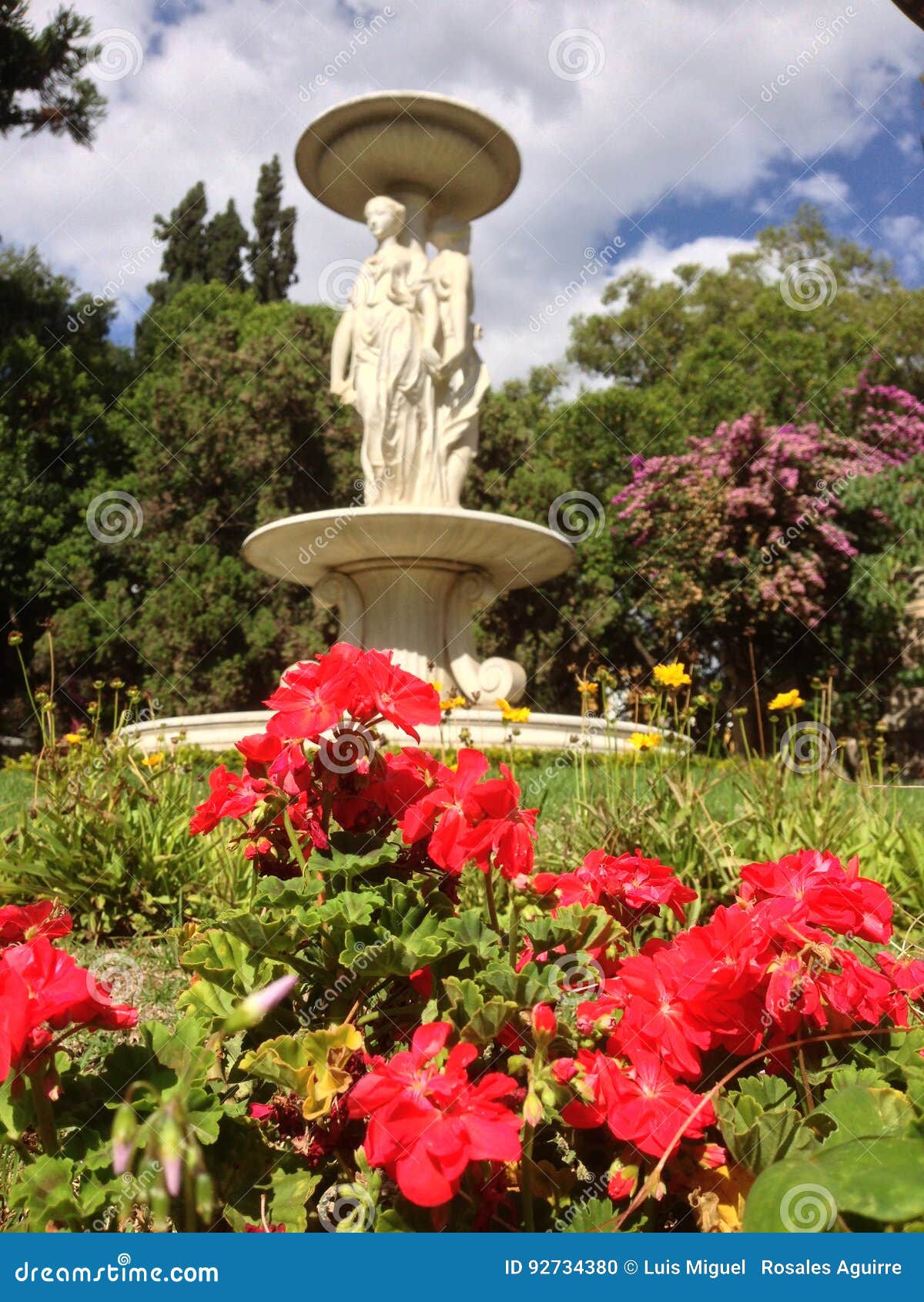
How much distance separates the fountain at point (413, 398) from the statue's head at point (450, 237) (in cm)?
1

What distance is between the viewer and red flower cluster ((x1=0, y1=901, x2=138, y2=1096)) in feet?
3.31

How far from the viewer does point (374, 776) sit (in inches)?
55.6

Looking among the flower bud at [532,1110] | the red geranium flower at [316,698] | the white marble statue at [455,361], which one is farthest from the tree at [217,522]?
the flower bud at [532,1110]

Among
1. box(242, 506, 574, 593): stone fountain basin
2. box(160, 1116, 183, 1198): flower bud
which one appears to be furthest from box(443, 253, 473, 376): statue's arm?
box(160, 1116, 183, 1198): flower bud

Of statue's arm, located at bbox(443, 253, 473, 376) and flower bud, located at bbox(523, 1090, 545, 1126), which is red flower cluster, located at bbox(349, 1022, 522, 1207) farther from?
statue's arm, located at bbox(443, 253, 473, 376)

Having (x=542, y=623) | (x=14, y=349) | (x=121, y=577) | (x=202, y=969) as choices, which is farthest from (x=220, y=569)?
(x=202, y=969)

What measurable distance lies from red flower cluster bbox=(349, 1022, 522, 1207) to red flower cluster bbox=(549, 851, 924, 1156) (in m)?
0.11

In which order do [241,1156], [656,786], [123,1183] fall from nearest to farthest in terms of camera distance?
[123,1183] → [241,1156] → [656,786]

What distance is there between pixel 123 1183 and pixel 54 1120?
14cm

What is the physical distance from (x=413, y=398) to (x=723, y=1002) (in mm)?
9187

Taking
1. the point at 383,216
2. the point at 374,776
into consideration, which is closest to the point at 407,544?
the point at 383,216

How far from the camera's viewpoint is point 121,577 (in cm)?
1761

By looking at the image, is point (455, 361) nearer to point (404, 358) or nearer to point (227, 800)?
point (404, 358)

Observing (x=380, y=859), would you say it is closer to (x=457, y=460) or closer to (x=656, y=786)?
(x=656, y=786)
